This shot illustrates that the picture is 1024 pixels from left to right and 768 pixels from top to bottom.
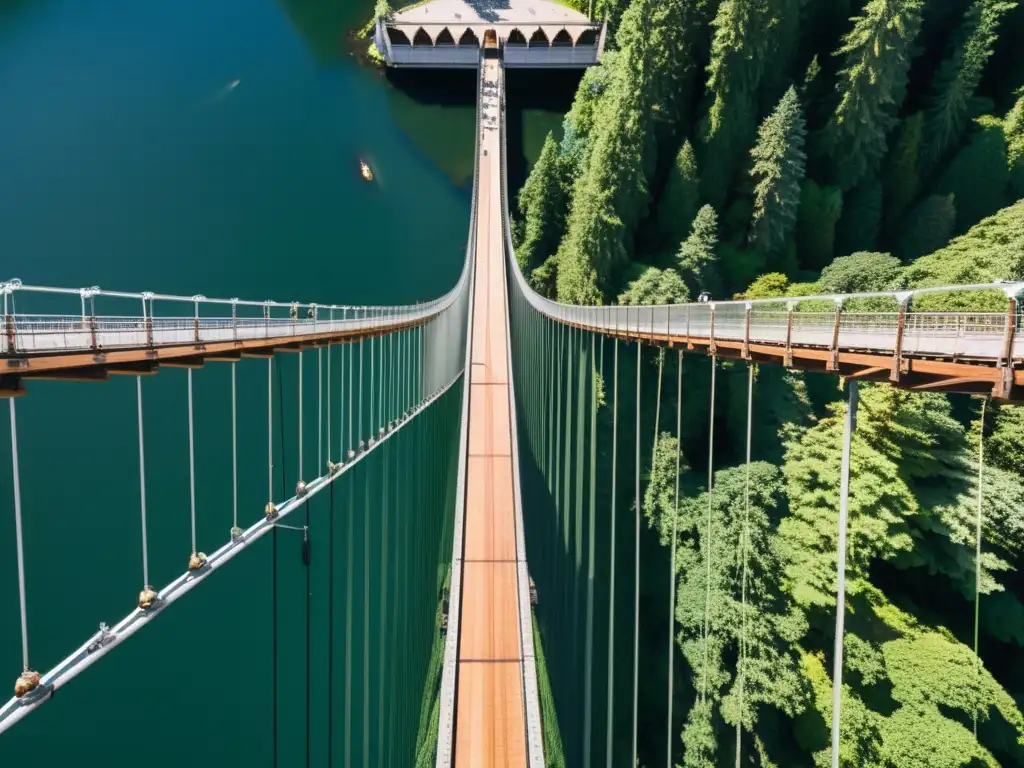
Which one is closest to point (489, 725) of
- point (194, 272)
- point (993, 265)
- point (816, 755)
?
point (816, 755)

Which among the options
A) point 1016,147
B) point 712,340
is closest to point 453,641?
point 712,340

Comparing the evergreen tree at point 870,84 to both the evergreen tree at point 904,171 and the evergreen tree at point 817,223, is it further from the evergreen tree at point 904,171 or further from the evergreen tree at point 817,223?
the evergreen tree at point 817,223

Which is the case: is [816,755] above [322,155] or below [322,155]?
below

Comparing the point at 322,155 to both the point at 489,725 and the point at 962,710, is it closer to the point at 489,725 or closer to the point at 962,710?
the point at 489,725

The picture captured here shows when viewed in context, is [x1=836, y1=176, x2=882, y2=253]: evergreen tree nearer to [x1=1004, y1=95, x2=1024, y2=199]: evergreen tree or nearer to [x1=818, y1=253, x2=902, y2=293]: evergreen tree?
[x1=818, y1=253, x2=902, y2=293]: evergreen tree

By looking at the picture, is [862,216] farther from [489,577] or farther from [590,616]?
[489,577]

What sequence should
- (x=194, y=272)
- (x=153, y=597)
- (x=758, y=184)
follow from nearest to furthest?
1. (x=153, y=597)
2. (x=758, y=184)
3. (x=194, y=272)

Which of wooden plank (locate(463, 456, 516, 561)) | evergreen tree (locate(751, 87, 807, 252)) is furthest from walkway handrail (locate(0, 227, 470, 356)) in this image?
evergreen tree (locate(751, 87, 807, 252))
